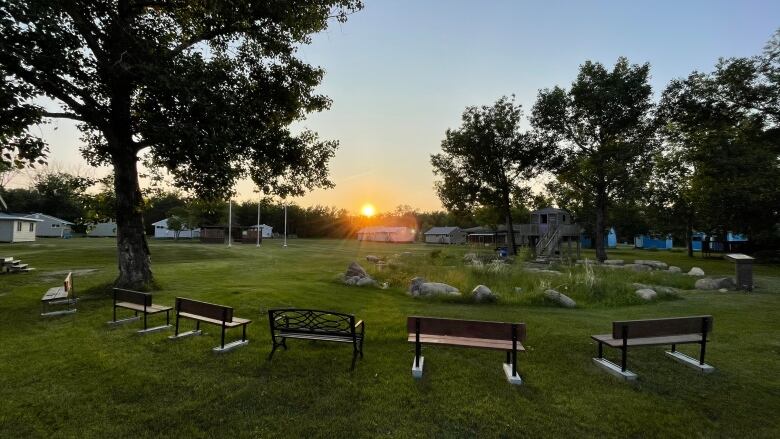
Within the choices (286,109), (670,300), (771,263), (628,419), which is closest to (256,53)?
(286,109)

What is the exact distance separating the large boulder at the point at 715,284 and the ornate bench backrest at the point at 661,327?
1231cm

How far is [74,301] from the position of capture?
10.1 m

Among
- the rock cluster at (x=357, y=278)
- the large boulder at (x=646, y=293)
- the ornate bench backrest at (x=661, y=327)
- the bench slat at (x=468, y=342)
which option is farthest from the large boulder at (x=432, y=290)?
the ornate bench backrest at (x=661, y=327)

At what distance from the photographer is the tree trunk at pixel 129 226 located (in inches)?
471

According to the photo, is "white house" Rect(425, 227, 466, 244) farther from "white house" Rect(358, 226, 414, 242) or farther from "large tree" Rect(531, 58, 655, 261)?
"large tree" Rect(531, 58, 655, 261)

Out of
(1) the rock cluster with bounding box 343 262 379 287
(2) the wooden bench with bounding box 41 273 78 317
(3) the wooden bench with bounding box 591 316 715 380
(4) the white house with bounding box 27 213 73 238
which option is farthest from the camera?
(4) the white house with bounding box 27 213 73 238

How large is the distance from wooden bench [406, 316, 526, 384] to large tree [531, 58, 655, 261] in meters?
28.5

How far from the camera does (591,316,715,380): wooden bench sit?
5.54 m

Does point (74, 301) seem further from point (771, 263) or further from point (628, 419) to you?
point (771, 263)

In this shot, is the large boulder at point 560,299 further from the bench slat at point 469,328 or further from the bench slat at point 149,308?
the bench slat at point 149,308

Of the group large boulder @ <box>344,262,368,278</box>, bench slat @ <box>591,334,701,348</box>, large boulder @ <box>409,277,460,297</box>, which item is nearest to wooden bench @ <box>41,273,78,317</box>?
large boulder @ <box>344,262,368,278</box>

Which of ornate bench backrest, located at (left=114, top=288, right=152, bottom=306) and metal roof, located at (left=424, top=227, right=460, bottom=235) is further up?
metal roof, located at (left=424, top=227, right=460, bottom=235)

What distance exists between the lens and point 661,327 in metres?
5.74

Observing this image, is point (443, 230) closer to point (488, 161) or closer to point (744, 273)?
point (488, 161)
